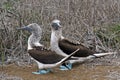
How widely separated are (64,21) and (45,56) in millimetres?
2129

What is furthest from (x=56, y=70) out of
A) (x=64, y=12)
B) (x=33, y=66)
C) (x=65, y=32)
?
(x=64, y=12)

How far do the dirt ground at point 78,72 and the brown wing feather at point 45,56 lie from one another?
9.9 inches

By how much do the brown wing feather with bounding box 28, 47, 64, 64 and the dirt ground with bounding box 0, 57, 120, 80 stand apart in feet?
0.83

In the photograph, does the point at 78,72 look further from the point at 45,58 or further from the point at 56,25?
the point at 56,25

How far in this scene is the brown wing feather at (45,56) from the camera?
6395 mm

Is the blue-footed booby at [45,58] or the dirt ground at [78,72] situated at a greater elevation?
the blue-footed booby at [45,58]

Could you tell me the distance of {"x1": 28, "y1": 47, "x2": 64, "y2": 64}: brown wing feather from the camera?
639 centimetres

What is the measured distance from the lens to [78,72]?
6738 millimetres

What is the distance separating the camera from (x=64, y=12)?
338 inches

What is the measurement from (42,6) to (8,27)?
→ 1072 mm

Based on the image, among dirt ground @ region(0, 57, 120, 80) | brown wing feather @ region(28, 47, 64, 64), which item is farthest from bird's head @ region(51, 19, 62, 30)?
dirt ground @ region(0, 57, 120, 80)

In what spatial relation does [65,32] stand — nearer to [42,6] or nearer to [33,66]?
[42,6]

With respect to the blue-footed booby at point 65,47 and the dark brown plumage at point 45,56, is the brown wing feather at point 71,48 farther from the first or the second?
the dark brown plumage at point 45,56

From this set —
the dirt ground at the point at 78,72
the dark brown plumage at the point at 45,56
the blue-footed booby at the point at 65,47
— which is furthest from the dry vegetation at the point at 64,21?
the dark brown plumage at the point at 45,56
